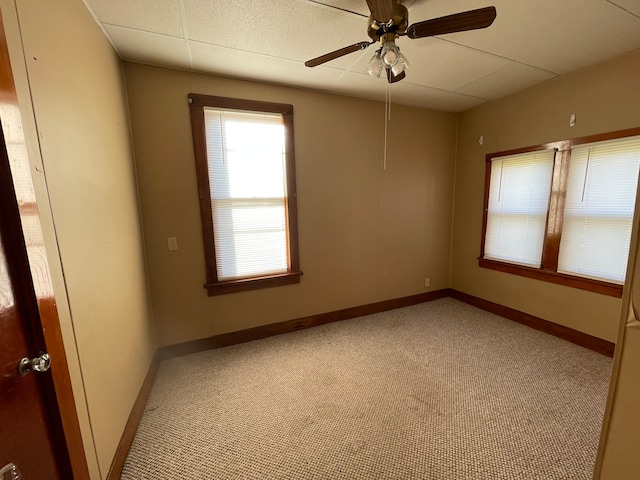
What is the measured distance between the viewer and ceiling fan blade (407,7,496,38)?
125 centimetres

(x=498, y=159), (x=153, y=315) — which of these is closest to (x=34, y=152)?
(x=153, y=315)

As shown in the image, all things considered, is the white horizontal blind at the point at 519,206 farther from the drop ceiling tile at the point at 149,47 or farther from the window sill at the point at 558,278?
the drop ceiling tile at the point at 149,47

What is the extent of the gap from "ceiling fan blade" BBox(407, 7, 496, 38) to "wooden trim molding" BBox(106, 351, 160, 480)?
9.19 feet

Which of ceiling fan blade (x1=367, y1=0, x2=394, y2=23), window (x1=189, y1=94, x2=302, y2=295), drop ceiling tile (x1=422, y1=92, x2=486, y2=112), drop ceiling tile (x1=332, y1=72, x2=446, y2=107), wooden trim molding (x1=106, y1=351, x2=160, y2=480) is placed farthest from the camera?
drop ceiling tile (x1=422, y1=92, x2=486, y2=112)

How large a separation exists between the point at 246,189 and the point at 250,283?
3.15 ft

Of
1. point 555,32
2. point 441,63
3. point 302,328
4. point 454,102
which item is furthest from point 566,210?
point 302,328

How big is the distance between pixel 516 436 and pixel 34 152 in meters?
2.76

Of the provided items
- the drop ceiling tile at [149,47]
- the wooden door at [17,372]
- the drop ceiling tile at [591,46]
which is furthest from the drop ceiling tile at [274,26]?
the drop ceiling tile at [591,46]

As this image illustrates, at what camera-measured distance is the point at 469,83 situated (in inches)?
103

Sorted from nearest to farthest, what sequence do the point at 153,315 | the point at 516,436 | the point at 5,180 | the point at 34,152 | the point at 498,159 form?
the point at 5,180 < the point at 34,152 < the point at 516,436 < the point at 153,315 < the point at 498,159

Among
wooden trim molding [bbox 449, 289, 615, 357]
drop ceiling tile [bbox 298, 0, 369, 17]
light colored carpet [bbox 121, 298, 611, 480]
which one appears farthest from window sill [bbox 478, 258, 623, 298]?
drop ceiling tile [bbox 298, 0, 369, 17]

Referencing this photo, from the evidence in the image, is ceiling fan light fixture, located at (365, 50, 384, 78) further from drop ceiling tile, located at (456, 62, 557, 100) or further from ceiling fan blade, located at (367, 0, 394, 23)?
drop ceiling tile, located at (456, 62, 557, 100)

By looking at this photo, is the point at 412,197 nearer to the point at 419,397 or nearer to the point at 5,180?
the point at 419,397

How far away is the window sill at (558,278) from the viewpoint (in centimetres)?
227
